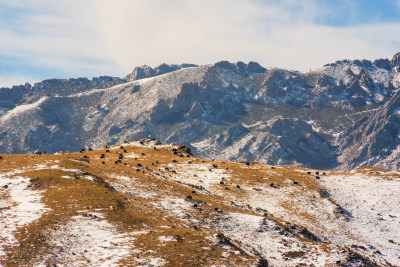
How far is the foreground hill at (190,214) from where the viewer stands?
110 ft

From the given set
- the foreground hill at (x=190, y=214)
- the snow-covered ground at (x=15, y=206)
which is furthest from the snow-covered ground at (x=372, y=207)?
the snow-covered ground at (x=15, y=206)

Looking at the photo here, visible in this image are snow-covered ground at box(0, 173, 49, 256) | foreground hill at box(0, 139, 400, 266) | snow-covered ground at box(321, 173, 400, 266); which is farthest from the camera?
snow-covered ground at box(321, 173, 400, 266)

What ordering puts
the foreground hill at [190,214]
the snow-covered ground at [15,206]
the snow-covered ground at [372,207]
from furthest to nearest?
the snow-covered ground at [372,207] < the snow-covered ground at [15,206] < the foreground hill at [190,214]

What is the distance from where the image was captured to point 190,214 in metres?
47.6

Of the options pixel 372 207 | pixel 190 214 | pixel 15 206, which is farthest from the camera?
pixel 372 207

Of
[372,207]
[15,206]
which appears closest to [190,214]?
Result: [15,206]

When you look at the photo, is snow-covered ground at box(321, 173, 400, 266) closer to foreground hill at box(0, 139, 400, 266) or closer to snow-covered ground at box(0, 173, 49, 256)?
foreground hill at box(0, 139, 400, 266)

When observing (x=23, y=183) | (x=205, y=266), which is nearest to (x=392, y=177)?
(x=205, y=266)

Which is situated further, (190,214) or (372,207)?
(372,207)

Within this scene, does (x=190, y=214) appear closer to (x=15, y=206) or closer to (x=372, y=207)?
(x=15, y=206)

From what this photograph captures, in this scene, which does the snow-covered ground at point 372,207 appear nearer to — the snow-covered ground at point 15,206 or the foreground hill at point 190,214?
the foreground hill at point 190,214

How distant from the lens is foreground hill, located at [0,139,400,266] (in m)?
33.5

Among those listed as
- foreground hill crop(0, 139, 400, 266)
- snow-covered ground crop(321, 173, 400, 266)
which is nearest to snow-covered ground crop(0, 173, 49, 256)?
foreground hill crop(0, 139, 400, 266)

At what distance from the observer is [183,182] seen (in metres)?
66.4
